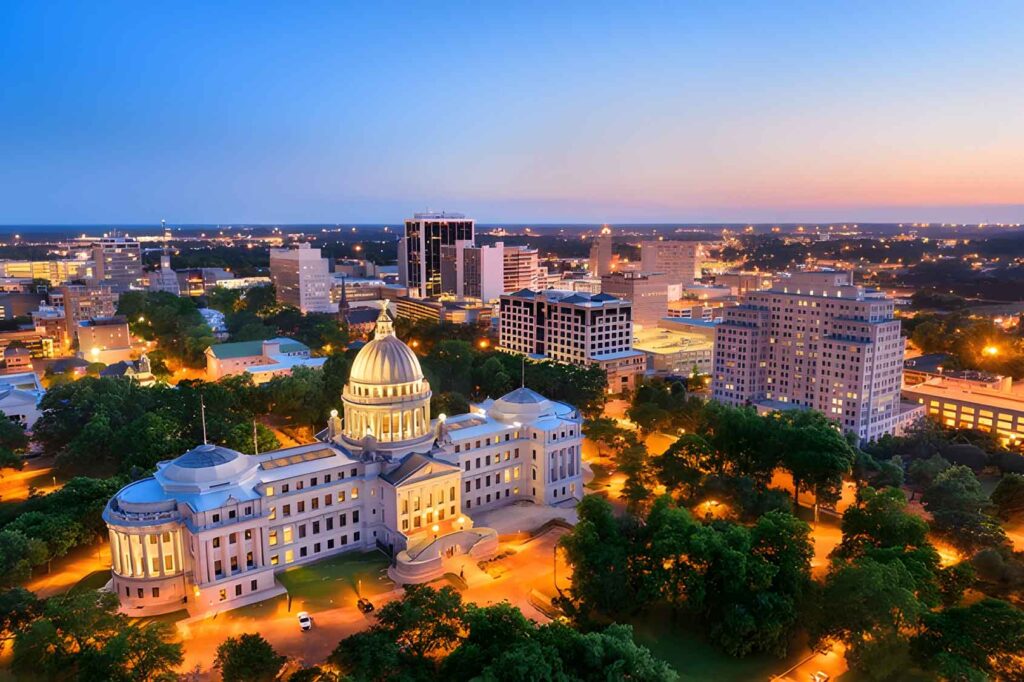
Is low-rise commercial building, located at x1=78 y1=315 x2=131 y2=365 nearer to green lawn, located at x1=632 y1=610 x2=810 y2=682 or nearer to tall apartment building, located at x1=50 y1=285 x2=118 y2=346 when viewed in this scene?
tall apartment building, located at x1=50 y1=285 x2=118 y2=346

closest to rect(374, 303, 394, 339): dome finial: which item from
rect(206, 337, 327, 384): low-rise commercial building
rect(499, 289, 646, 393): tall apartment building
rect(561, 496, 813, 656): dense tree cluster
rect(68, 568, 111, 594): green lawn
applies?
rect(561, 496, 813, 656): dense tree cluster

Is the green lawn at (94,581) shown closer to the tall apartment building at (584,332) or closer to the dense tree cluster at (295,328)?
the tall apartment building at (584,332)

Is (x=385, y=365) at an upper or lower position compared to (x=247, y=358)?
upper

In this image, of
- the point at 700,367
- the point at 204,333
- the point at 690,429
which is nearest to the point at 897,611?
the point at 690,429

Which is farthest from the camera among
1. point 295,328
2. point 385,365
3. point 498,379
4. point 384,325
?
point 295,328

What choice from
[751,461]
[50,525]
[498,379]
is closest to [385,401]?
[50,525]

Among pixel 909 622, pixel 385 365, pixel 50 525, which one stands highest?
pixel 385 365

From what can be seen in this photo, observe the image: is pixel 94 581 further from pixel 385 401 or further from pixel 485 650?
pixel 485 650

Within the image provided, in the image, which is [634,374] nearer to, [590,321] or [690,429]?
[590,321]
